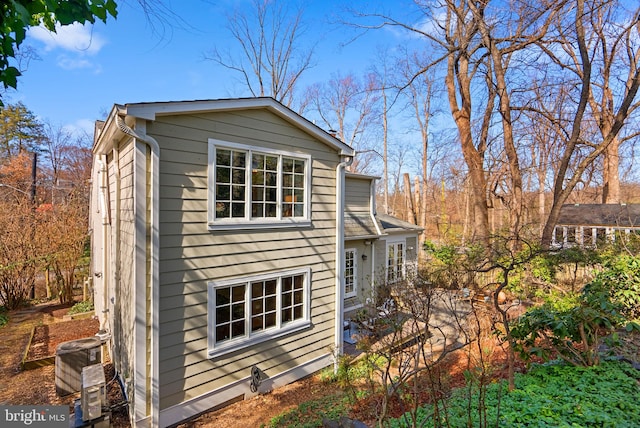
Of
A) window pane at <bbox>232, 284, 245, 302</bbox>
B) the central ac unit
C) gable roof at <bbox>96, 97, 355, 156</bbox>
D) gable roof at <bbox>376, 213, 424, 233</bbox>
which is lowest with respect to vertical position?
A: the central ac unit

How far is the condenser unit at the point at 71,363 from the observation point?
5559mm

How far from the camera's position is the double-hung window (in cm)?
1091

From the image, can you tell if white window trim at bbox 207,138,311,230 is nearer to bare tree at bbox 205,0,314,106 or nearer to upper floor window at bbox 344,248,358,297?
upper floor window at bbox 344,248,358,297

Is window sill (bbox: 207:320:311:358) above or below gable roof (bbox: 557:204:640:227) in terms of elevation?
below

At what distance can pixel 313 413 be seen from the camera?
4961 mm

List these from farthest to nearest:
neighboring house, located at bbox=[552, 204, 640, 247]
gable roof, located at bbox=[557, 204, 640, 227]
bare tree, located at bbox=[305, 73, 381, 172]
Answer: bare tree, located at bbox=[305, 73, 381, 172]
neighboring house, located at bbox=[552, 204, 640, 247]
gable roof, located at bbox=[557, 204, 640, 227]

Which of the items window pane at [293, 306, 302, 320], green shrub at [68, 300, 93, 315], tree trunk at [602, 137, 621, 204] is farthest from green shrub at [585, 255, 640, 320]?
tree trunk at [602, 137, 621, 204]

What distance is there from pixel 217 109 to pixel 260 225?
6.78ft

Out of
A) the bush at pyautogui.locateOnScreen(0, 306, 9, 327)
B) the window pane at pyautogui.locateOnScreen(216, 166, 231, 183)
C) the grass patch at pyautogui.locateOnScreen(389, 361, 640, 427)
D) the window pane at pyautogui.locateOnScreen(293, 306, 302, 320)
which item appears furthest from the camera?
the bush at pyautogui.locateOnScreen(0, 306, 9, 327)

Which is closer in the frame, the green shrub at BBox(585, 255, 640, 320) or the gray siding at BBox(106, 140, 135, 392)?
the gray siding at BBox(106, 140, 135, 392)

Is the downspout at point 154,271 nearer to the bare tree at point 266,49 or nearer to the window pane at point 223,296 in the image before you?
the window pane at point 223,296

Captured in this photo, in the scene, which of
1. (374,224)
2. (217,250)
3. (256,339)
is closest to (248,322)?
(256,339)

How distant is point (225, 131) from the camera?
17.2 ft

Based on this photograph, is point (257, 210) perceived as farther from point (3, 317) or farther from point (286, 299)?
point (3, 317)
